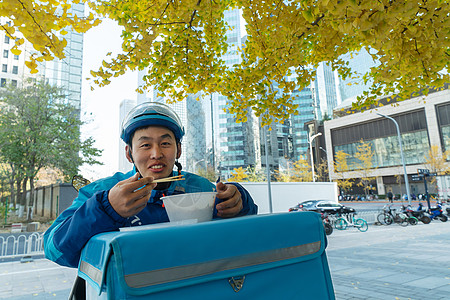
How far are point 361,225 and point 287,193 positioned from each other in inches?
247

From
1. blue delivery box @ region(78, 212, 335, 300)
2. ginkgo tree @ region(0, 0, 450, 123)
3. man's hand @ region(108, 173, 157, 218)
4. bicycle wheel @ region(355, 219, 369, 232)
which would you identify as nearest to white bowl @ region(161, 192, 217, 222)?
man's hand @ region(108, 173, 157, 218)

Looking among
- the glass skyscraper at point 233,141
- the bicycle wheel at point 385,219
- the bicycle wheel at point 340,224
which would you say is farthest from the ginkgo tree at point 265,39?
the glass skyscraper at point 233,141

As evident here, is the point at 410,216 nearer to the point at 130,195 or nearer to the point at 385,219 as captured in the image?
the point at 385,219

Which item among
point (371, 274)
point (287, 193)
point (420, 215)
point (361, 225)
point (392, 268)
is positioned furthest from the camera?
point (287, 193)

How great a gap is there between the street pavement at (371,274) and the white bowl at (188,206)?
449 centimetres

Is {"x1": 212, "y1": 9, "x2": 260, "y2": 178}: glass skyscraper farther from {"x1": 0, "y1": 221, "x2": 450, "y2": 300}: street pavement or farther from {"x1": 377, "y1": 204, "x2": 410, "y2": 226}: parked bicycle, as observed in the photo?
{"x1": 0, "y1": 221, "x2": 450, "y2": 300}: street pavement

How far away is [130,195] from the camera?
3.17 ft

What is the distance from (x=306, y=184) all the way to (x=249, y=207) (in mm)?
19363

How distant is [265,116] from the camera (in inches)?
198

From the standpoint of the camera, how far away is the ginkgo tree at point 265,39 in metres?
2.02

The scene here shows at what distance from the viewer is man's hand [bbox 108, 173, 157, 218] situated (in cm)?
96

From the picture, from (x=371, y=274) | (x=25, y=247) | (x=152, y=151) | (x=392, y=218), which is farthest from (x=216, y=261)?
(x=392, y=218)

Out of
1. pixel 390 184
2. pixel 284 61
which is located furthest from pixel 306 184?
pixel 390 184

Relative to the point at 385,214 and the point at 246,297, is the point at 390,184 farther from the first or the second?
the point at 246,297
